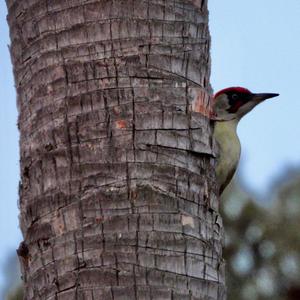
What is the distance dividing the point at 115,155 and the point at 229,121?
92.2 inches

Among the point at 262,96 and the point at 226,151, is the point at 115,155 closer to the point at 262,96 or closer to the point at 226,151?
the point at 226,151

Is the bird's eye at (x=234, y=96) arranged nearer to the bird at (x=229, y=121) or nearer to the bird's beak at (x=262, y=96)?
the bird at (x=229, y=121)

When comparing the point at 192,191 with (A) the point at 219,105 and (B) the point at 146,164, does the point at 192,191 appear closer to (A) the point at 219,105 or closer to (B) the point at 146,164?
(B) the point at 146,164

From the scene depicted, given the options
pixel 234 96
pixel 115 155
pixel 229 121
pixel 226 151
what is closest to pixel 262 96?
pixel 234 96

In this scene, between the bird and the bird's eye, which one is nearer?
the bird

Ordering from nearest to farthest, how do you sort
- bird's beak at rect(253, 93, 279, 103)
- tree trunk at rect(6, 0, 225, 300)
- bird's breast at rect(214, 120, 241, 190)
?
tree trunk at rect(6, 0, 225, 300), bird's breast at rect(214, 120, 241, 190), bird's beak at rect(253, 93, 279, 103)

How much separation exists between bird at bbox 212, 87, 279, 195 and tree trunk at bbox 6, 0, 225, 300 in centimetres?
148

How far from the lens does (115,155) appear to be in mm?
3852

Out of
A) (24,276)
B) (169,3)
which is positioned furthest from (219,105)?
(24,276)

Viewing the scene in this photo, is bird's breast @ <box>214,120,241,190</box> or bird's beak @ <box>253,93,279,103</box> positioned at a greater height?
bird's beak @ <box>253,93,279,103</box>

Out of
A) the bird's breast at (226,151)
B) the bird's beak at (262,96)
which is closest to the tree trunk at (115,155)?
the bird's breast at (226,151)

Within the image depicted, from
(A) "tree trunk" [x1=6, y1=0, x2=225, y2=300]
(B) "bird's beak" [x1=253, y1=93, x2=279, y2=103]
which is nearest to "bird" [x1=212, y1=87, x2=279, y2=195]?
(B) "bird's beak" [x1=253, y1=93, x2=279, y2=103]

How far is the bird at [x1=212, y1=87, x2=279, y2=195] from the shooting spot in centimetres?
569

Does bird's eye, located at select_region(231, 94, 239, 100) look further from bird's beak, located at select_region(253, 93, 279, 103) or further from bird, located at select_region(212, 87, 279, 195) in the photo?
bird's beak, located at select_region(253, 93, 279, 103)
